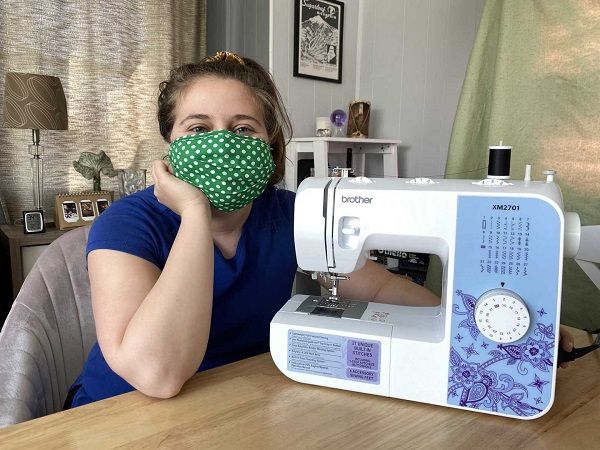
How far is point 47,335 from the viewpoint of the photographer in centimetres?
106

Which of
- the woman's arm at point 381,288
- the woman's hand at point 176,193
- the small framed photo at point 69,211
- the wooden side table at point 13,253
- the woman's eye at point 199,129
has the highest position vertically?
the woman's eye at point 199,129

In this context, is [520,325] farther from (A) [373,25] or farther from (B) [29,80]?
(A) [373,25]

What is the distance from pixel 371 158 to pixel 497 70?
0.94m

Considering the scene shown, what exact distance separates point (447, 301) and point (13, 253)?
185cm

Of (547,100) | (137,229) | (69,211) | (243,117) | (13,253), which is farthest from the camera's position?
(69,211)

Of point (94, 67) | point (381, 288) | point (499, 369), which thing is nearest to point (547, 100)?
point (381, 288)

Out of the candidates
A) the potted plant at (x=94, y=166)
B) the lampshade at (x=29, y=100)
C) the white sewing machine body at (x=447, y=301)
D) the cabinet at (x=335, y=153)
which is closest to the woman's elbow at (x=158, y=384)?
the white sewing machine body at (x=447, y=301)

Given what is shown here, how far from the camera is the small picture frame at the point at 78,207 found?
2244 millimetres

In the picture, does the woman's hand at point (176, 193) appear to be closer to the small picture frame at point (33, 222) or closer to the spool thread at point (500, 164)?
the spool thread at point (500, 164)

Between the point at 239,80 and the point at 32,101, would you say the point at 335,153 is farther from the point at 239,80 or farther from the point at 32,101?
the point at 239,80

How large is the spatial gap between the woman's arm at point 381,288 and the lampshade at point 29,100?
5.30 feet

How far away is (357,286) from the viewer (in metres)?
1.15

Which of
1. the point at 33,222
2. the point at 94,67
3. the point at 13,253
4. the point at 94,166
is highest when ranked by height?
the point at 94,67

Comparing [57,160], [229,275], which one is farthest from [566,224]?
[57,160]
